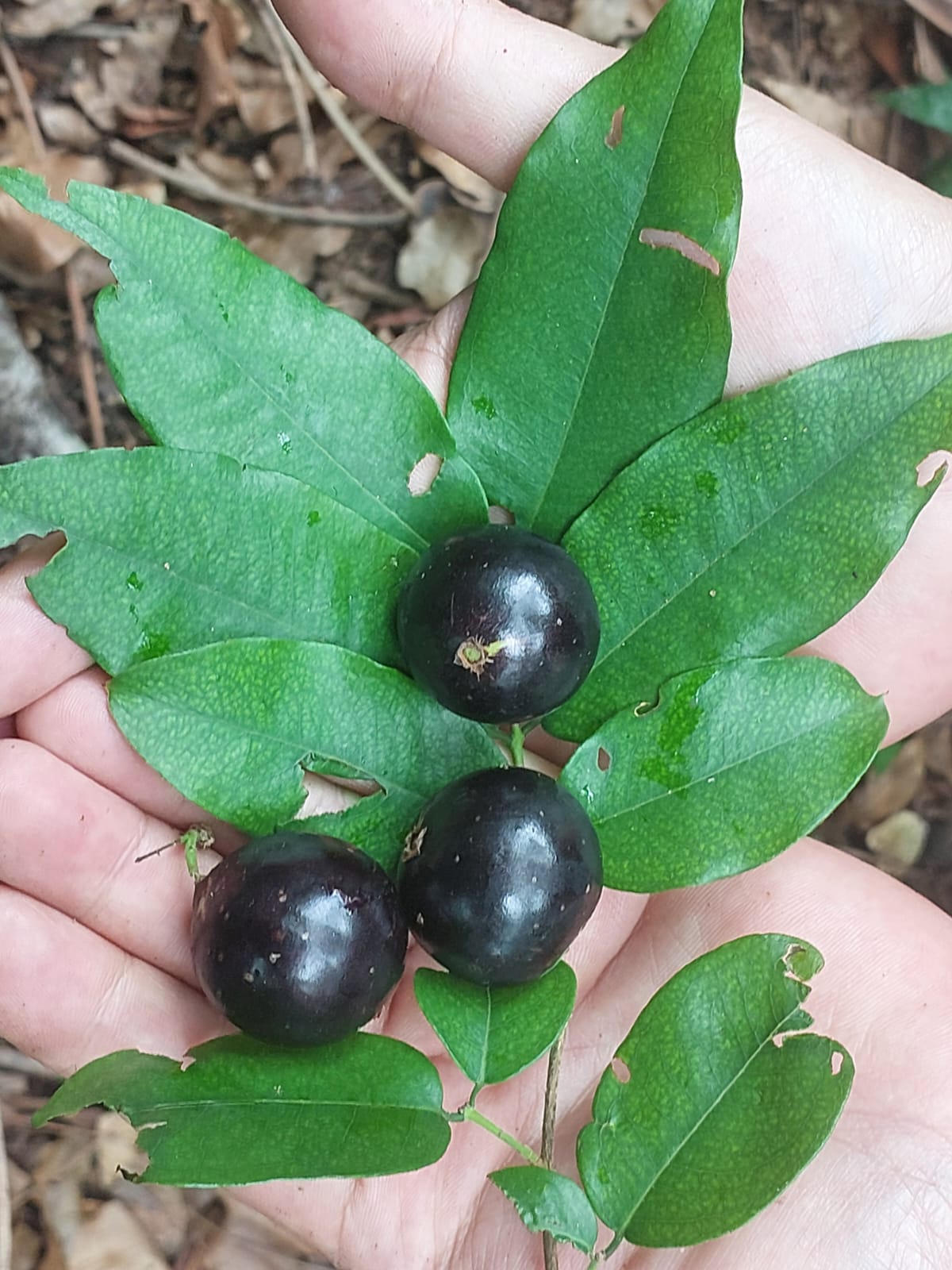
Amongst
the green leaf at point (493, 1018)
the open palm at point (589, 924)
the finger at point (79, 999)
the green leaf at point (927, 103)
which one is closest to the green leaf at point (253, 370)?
the open palm at point (589, 924)

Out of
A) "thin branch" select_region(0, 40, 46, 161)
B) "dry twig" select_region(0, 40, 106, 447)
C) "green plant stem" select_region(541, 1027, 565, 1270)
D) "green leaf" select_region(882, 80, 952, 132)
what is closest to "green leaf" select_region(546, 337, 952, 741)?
"green plant stem" select_region(541, 1027, 565, 1270)

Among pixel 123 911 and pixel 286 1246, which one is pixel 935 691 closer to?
pixel 123 911

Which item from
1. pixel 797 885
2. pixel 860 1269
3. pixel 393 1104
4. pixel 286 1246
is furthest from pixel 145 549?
pixel 286 1246

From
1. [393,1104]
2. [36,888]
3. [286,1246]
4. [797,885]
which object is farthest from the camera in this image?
[286,1246]

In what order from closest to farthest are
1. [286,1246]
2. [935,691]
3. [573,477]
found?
[573,477], [935,691], [286,1246]

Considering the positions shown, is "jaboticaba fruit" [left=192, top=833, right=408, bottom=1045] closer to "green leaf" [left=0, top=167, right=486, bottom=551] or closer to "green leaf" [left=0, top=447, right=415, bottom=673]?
"green leaf" [left=0, top=447, right=415, bottom=673]

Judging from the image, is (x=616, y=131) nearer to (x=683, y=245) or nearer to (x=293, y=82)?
(x=683, y=245)
